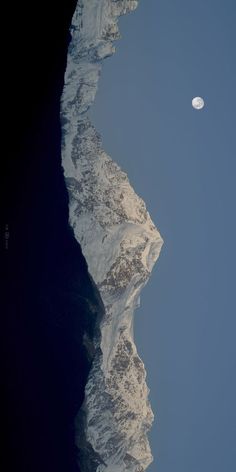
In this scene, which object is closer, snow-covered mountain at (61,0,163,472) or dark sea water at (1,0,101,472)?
dark sea water at (1,0,101,472)

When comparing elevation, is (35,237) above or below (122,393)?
above

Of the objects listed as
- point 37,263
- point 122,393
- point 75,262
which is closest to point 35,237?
point 37,263

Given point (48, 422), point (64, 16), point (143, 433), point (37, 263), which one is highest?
point (64, 16)

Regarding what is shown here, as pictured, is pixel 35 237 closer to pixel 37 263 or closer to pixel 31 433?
pixel 37 263

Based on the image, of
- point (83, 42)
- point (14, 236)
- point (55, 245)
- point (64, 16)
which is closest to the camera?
point (64, 16)

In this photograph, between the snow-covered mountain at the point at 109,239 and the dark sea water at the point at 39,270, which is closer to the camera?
the dark sea water at the point at 39,270
